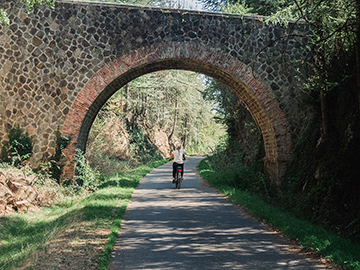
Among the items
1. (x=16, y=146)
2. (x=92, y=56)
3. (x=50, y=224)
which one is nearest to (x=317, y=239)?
(x=50, y=224)

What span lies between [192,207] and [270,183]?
194 inches

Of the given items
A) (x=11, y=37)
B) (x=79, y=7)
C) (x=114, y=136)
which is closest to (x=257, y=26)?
A: (x=79, y=7)

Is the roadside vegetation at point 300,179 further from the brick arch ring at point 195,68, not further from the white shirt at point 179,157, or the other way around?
the white shirt at point 179,157

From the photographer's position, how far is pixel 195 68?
13.2m

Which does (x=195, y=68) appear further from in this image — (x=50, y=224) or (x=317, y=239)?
(x=317, y=239)

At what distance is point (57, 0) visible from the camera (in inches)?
456

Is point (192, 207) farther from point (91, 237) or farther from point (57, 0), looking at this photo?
point (57, 0)

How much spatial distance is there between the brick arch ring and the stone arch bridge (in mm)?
33

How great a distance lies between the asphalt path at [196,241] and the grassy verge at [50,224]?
0.77 ft

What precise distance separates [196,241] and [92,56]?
8.01 m

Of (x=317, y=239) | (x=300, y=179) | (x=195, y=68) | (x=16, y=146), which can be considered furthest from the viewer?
(x=195, y=68)

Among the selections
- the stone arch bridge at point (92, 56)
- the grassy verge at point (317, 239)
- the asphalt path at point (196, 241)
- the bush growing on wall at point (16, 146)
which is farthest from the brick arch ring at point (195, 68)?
the grassy verge at point (317, 239)

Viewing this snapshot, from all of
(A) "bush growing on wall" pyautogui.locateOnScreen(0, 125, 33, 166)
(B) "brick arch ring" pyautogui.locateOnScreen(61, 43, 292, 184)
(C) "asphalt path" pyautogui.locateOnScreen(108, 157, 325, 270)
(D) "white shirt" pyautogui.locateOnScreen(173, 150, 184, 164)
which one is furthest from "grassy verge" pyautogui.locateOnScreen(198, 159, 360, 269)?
(A) "bush growing on wall" pyautogui.locateOnScreen(0, 125, 33, 166)

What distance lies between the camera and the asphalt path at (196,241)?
4.69 meters
